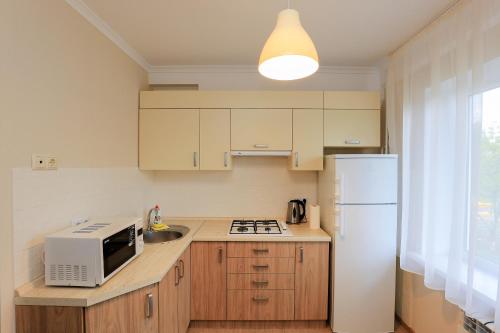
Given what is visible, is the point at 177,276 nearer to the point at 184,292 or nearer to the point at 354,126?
the point at 184,292

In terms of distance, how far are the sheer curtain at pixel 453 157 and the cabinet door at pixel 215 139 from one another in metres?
1.58

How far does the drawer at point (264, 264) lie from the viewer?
2.29m

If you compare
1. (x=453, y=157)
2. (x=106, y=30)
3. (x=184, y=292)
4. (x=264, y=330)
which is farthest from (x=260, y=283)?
(x=106, y=30)

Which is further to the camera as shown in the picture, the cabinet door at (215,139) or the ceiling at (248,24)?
the cabinet door at (215,139)

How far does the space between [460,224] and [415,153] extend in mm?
658

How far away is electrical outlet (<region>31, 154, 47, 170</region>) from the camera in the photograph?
1.36 meters

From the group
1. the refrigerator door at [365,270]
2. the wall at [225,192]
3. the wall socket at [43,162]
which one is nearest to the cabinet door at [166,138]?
the wall at [225,192]

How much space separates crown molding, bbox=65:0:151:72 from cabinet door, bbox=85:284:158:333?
6.00 feet

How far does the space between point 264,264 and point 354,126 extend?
1583mm

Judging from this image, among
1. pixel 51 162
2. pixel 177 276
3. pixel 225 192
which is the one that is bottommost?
pixel 177 276

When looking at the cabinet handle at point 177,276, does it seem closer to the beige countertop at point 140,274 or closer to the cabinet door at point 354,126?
the beige countertop at point 140,274

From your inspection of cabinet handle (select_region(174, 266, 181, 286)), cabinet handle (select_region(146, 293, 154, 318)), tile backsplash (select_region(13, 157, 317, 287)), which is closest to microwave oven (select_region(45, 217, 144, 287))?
tile backsplash (select_region(13, 157, 317, 287))

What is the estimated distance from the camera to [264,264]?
2289 millimetres

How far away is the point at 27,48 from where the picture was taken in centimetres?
133
